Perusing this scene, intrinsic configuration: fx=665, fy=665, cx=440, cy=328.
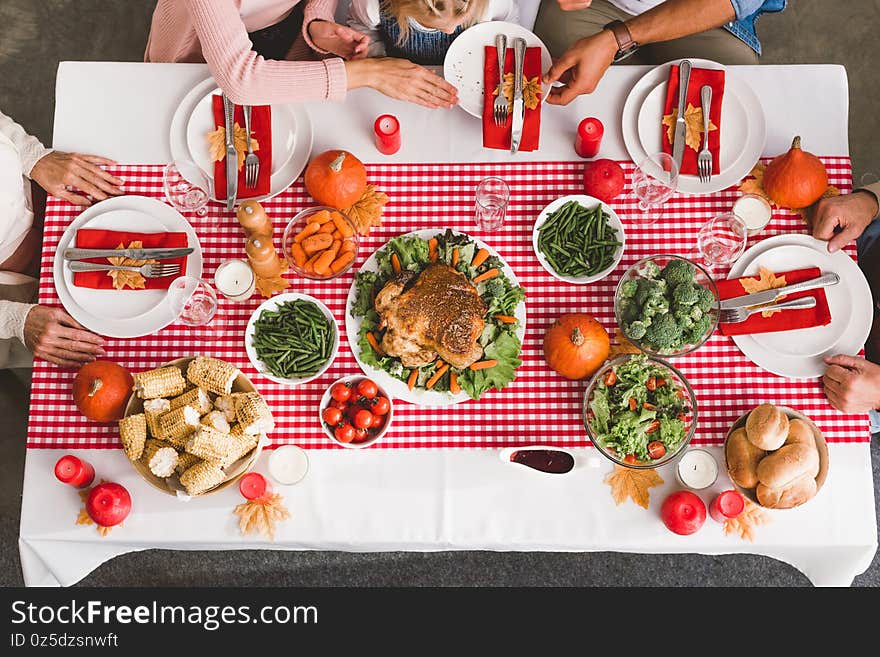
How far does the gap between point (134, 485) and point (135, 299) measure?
56 centimetres

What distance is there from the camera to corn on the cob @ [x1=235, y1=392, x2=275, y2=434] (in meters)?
1.82

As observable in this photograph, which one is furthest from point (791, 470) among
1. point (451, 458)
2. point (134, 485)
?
point (134, 485)

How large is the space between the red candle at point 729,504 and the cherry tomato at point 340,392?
1.10 metres

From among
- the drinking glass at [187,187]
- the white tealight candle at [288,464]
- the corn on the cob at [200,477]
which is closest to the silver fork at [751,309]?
the white tealight candle at [288,464]

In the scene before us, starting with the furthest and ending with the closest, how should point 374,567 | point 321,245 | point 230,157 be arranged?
point 374,567 → point 230,157 → point 321,245

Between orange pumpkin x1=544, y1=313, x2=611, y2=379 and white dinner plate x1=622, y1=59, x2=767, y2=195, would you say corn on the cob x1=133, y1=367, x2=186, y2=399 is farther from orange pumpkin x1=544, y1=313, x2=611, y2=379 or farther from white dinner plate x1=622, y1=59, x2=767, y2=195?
white dinner plate x1=622, y1=59, x2=767, y2=195

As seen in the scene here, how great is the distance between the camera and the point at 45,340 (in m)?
1.99

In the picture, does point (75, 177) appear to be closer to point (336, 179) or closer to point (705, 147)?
point (336, 179)

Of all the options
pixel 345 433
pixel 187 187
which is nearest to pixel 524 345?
pixel 345 433

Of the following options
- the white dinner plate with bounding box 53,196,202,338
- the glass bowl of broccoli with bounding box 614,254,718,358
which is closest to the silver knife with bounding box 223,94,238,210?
the white dinner plate with bounding box 53,196,202,338

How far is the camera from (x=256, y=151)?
2.11 meters

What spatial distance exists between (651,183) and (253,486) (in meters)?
1.51

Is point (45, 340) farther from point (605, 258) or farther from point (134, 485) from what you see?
point (605, 258)

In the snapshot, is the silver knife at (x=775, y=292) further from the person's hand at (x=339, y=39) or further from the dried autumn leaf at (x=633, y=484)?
the person's hand at (x=339, y=39)
